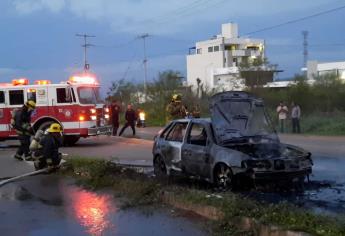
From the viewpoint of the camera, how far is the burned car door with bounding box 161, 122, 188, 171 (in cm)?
1162

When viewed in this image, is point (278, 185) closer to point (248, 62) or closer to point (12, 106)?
point (12, 106)

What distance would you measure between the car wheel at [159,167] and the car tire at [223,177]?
1953 millimetres

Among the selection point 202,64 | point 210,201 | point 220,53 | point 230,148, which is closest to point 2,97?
point 230,148

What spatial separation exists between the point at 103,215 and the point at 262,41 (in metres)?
115

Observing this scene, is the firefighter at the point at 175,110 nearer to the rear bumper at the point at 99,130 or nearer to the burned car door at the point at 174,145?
the burned car door at the point at 174,145

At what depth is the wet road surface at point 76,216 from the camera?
779 centimetres

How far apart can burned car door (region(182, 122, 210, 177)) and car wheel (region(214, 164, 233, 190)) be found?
24 cm

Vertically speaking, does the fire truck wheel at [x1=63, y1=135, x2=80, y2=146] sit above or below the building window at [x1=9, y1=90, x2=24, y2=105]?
below

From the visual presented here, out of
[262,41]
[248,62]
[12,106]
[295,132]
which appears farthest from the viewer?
[262,41]

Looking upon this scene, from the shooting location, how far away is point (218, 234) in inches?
277

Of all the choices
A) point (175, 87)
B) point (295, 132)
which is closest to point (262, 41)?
point (175, 87)

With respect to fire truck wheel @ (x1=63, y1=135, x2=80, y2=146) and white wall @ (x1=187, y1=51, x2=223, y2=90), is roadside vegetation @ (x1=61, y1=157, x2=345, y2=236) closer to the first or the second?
fire truck wheel @ (x1=63, y1=135, x2=80, y2=146)

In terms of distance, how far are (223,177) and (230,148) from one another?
538mm

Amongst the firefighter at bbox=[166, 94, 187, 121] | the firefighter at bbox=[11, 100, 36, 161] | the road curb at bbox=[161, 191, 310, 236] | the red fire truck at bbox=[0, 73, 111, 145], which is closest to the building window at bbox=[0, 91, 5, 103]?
the red fire truck at bbox=[0, 73, 111, 145]
